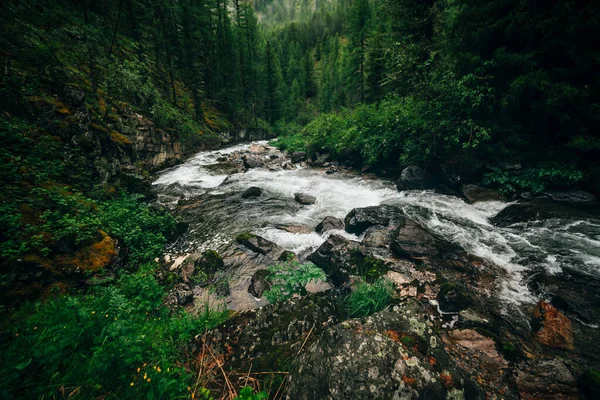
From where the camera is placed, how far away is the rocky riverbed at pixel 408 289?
219cm

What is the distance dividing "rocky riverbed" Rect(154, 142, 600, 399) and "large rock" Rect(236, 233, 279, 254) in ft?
0.19

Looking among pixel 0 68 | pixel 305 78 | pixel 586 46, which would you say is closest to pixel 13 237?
pixel 0 68

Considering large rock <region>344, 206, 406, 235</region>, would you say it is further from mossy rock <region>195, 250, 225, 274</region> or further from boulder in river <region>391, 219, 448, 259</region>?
mossy rock <region>195, 250, 225, 274</region>

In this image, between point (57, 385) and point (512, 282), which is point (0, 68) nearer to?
point (57, 385)

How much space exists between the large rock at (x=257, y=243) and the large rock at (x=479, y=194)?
28.7 feet

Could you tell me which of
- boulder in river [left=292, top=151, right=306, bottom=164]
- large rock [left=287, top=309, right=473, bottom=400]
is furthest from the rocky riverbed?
boulder in river [left=292, top=151, right=306, bottom=164]

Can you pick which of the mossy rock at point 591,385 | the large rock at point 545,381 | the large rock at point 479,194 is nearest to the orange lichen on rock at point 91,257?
the large rock at point 545,381

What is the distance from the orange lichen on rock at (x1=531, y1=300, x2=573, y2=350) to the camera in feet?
12.2

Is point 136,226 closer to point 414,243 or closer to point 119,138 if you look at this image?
point 119,138

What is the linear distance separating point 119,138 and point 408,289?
1457cm

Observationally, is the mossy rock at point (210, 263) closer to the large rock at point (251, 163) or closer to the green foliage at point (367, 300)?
the green foliage at point (367, 300)

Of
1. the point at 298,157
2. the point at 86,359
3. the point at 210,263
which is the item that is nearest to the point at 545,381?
the point at 86,359

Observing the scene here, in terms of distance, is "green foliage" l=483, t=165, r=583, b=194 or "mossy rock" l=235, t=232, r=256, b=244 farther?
"green foliage" l=483, t=165, r=583, b=194

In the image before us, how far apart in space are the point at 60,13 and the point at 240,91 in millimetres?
24753
